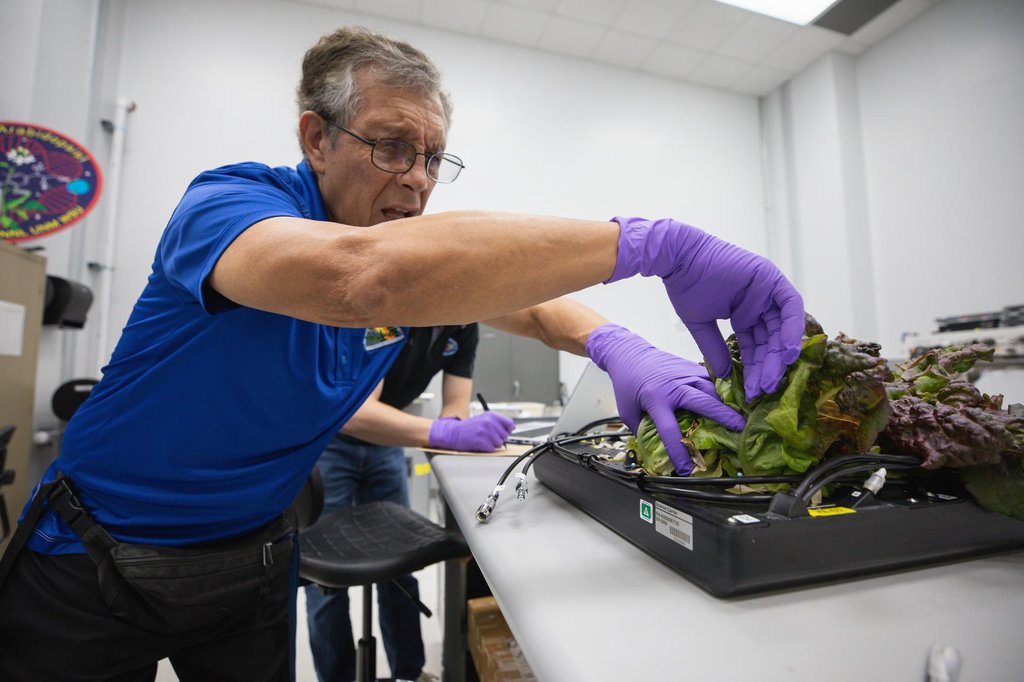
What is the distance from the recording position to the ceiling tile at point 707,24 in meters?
3.90

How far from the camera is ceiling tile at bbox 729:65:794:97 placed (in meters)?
4.67

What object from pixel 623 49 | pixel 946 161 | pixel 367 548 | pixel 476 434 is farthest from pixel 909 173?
pixel 367 548

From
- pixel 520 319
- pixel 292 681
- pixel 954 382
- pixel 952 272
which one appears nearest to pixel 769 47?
pixel 952 272

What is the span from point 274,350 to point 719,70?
5.24 m

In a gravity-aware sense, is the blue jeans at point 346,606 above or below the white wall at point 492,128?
below

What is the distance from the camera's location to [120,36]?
131 inches

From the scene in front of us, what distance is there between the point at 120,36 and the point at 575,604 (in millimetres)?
4672

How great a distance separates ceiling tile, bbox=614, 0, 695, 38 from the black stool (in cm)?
428

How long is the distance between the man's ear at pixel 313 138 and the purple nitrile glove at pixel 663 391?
2.52 feet

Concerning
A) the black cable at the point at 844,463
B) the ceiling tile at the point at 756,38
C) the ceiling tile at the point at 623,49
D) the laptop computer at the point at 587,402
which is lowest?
the black cable at the point at 844,463

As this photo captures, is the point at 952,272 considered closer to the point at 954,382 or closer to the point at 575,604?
the point at 954,382

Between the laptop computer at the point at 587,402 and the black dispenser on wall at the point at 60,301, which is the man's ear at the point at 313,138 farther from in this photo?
the black dispenser on wall at the point at 60,301

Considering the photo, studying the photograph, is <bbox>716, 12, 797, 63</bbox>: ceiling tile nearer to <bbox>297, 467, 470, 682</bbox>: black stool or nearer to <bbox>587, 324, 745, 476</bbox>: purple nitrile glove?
<bbox>587, 324, 745, 476</bbox>: purple nitrile glove

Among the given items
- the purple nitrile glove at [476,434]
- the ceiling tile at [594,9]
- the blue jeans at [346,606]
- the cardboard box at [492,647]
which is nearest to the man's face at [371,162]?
the purple nitrile glove at [476,434]
